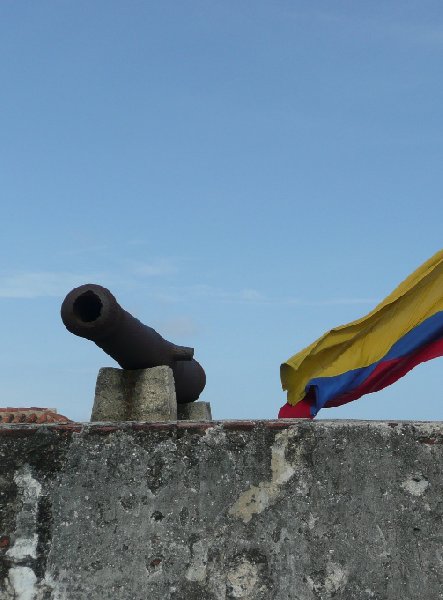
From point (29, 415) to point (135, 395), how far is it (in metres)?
2.40

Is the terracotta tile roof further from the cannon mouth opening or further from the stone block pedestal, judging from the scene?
the cannon mouth opening

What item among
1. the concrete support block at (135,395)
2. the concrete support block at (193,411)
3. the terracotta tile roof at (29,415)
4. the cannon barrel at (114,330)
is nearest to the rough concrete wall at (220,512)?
the cannon barrel at (114,330)

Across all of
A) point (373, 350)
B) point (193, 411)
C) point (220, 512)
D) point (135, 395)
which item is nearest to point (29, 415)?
point (193, 411)

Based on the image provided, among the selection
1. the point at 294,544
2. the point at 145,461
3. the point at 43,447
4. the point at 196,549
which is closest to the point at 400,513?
the point at 294,544

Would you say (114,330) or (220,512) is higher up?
(114,330)

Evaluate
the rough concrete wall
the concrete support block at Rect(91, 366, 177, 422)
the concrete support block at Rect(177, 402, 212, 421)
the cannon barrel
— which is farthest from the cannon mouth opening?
the concrete support block at Rect(177, 402, 212, 421)

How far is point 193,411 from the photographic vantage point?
6.97 m

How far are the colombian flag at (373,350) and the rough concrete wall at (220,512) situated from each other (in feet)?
9.39

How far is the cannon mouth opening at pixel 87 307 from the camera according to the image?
492 cm

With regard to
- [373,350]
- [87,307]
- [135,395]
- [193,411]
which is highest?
[373,350]

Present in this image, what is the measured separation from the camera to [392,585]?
3.80 meters

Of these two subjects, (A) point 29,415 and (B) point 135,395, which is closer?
(B) point 135,395

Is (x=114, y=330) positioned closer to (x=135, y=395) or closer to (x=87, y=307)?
(x=87, y=307)

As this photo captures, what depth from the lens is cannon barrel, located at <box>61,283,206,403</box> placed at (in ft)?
16.0
